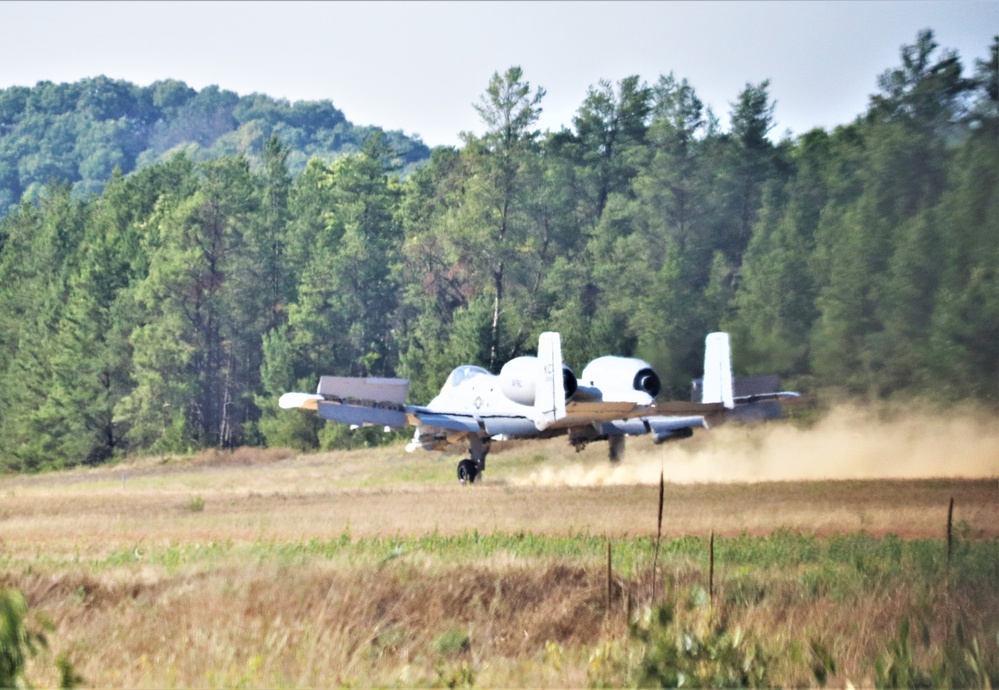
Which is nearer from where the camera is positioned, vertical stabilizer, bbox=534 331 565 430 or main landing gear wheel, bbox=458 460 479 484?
vertical stabilizer, bbox=534 331 565 430

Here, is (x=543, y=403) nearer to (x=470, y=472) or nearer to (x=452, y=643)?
(x=470, y=472)

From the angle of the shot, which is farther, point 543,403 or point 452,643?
point 543,403

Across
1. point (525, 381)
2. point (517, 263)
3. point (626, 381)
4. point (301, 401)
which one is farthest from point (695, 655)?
point (517, 263)

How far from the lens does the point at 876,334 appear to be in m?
24.0

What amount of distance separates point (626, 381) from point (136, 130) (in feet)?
242

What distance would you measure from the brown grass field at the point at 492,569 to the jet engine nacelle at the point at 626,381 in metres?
2.30

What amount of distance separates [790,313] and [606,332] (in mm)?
13105

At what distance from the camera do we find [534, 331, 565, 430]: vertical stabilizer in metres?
28.9

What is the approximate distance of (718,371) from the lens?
30188 millimetres

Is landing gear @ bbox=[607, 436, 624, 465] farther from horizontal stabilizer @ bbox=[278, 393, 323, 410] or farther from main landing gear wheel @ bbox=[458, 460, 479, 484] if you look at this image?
horizontal stabilizer @ bbox=[278, 393, 323, 410]

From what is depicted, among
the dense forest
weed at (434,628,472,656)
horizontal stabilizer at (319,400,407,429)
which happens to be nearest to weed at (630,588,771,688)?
weed at (434,628,472,656)

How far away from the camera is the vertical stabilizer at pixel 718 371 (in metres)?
29.9

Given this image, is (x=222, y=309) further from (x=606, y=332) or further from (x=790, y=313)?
(x=790, y=313)

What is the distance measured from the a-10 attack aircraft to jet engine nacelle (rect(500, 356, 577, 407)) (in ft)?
0.08
